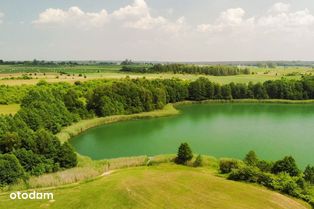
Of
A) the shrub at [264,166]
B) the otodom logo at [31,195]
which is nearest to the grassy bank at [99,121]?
the otodom logo at [31,195]

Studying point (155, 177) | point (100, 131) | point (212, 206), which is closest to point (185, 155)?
point (155, 177)

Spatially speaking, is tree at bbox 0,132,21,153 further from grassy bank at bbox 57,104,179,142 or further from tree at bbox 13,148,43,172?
grassy bank at bbox 57,104,179,142

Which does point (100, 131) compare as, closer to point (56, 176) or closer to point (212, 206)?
point (56, 176)

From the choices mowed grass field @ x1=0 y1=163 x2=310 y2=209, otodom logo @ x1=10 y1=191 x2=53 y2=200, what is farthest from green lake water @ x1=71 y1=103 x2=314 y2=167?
otodom logo @ x1=10 y1=191 x2=53 y2=200

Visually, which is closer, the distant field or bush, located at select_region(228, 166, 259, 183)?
bush, located at select_region(228, 166, 259, 183)

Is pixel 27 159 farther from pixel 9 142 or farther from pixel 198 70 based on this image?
pixel 198 70

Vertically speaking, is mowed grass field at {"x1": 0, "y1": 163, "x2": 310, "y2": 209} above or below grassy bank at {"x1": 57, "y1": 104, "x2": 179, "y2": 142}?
above

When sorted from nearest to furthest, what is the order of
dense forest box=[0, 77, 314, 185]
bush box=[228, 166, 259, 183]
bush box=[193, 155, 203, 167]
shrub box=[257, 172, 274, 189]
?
shrub box=[257, 172, 274, 189] < bush box=[228, 166, 259, 183] < dense forest box=[0, 77, 314, 185] < bush box=[193, 155, 203, 167]
